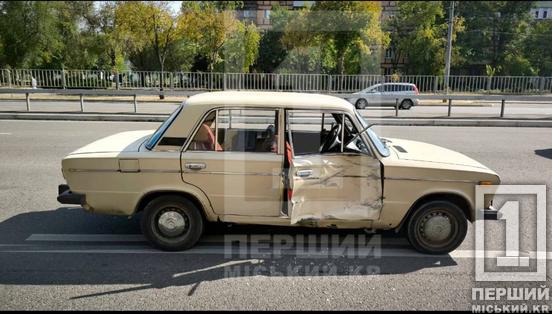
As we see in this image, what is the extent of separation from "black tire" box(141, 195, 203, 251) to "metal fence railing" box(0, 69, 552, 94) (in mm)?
22524

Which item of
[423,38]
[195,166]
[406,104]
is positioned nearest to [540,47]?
[423,38]

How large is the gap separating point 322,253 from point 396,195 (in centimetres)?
99

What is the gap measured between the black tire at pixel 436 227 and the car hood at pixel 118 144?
3.02 m

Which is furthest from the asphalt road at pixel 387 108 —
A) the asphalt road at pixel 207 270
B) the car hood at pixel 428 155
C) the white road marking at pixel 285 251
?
the white road marking at pixel 285 251

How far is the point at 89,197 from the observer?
447 centimetres

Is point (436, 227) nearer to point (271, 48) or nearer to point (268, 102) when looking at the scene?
point (268, 102)

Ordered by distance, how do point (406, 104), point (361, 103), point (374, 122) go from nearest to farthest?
1. point (374, 122)
2. point (361, 103)
3. point (406, 104)

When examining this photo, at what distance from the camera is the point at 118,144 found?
4953 millimetres

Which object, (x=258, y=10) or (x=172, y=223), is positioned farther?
(x=258, y=10)

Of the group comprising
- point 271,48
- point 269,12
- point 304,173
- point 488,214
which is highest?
point 269,12

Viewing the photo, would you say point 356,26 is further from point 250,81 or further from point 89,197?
point 89,197

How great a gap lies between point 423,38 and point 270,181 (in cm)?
4237

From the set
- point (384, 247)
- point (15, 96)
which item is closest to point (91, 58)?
point (15, 96)

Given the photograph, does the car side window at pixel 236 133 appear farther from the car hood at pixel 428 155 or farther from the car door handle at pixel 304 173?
the car hood at pixel 428 155
